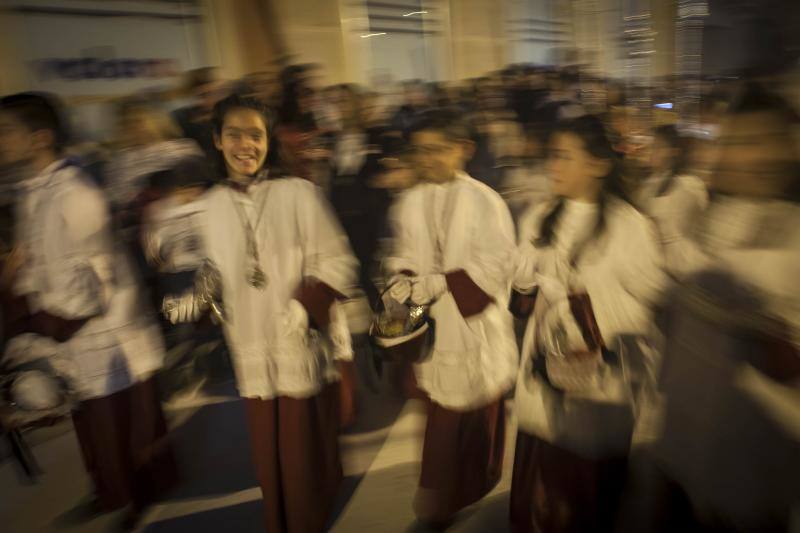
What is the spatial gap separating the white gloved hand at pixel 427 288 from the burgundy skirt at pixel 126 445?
0.90 metres

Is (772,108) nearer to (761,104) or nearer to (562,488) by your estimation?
(761,104)

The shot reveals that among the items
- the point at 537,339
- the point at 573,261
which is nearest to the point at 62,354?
the point at 537,339

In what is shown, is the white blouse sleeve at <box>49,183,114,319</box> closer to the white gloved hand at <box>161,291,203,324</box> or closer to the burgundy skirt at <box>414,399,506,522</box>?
the white gloved hand at <box>161,291,203,324</box>

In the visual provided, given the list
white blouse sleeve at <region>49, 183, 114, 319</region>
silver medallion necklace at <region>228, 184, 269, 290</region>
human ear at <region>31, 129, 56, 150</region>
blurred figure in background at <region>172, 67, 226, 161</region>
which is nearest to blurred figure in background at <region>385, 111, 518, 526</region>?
silver medallion necklace at <region>228, 184, 269, 290</region>

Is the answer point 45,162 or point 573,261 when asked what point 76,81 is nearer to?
point 45,162

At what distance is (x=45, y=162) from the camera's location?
1428 mm

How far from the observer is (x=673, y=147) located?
121 centimetres

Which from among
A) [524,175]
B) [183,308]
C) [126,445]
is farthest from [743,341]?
[126,445]

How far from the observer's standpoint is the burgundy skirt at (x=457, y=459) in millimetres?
1577

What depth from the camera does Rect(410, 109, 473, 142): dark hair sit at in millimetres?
1354

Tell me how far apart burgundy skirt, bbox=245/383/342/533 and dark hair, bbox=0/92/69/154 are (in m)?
0.89

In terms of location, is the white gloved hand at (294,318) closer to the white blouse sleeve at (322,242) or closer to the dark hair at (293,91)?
the white blouse sleeve at (322,242)

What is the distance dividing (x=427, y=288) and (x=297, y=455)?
652 mm

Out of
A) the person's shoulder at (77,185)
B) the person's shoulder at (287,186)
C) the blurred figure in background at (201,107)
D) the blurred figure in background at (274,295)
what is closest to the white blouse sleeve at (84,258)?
the person's shoulder at (77,185)
